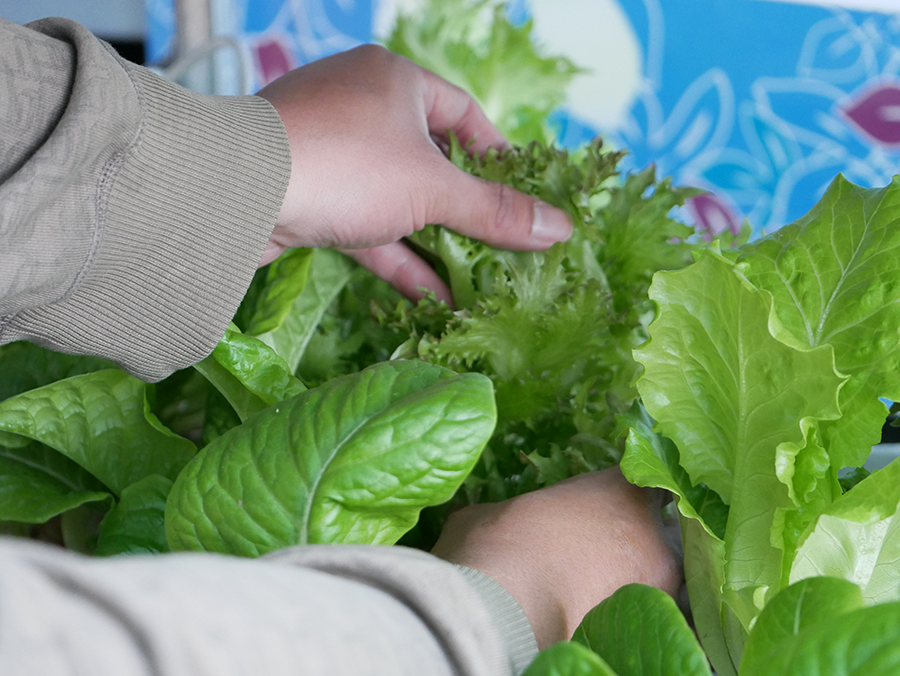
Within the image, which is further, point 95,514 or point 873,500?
point 95,514

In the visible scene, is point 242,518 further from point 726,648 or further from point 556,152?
point 556,152

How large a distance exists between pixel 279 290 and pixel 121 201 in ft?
0.44

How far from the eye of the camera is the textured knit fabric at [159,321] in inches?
6.1

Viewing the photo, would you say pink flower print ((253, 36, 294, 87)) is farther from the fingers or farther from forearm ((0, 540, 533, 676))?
forearm ((0, 540, 533, 676))

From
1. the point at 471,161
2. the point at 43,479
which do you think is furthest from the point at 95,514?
the point at 471,161

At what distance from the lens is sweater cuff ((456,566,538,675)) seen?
263 millimetres

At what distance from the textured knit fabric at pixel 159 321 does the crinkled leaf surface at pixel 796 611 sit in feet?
0.25

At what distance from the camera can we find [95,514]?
50 cm

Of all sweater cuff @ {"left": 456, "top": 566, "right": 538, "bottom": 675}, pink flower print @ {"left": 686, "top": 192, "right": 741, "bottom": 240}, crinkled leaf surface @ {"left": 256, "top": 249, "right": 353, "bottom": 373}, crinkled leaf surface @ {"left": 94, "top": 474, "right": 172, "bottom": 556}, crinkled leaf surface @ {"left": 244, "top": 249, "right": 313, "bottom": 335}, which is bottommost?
pink flower print @ {"left": 686, "top": 192, "right": 741, "bottom": 240}

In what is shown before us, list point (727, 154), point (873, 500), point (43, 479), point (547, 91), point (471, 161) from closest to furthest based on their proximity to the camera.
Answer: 1. point (873, 500)
2. point (43, 479)
3. point (471, 161)
4. point (547, 91)
5. point (727, 154)

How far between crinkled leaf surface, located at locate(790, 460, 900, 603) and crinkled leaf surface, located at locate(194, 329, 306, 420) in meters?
0.26

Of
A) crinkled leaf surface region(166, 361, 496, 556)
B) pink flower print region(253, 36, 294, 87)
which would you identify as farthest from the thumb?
pink flower print region(253, 36, 294, 87)

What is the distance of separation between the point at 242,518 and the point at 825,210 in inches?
12.2

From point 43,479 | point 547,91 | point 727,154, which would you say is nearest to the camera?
point 43,479
